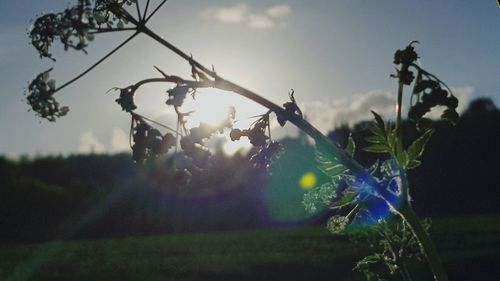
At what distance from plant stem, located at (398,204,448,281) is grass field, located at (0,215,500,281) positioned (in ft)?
34.1

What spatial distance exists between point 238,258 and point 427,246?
14834mm

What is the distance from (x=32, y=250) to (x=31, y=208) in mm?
12827

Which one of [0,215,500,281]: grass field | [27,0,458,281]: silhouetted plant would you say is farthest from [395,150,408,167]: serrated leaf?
[0,215,500,281]: grass field

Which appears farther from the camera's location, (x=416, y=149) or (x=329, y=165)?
(x=329, y=165)

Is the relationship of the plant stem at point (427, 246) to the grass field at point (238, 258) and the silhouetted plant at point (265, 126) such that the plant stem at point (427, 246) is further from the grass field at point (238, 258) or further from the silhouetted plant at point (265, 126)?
the grass field at point (238, 258)

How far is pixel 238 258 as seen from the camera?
1714 cm

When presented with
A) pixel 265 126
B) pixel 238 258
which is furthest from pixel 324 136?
pixel 238 258

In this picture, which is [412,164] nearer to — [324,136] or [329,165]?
[329,165]

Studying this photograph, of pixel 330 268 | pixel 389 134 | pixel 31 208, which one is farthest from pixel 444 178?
pixel 389 134

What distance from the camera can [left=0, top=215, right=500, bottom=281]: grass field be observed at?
14227mm

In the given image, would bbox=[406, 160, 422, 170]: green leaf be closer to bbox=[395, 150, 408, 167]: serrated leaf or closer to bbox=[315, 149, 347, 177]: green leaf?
bbox=[395, 150, 408, 167]: serrated leaf

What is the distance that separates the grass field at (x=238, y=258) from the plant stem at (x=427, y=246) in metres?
10.4

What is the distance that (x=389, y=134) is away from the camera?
9.12 feet

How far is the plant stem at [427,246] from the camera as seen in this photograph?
98.0 inches
